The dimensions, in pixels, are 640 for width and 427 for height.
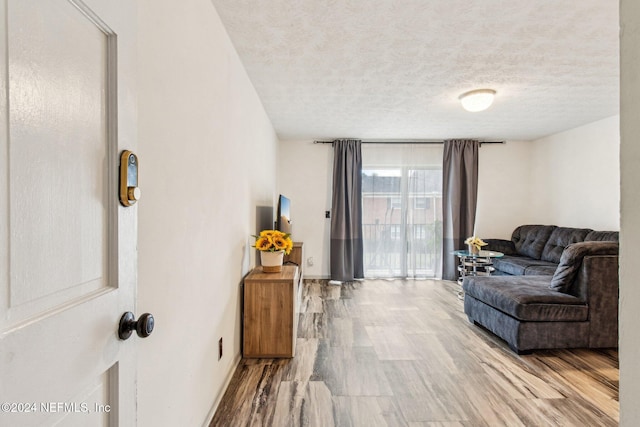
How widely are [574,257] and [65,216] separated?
3.41 meters

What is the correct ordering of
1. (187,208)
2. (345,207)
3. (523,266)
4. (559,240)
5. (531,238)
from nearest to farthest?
(187,208) < (523,266) < (559,240) < (531,238) < (345,207)

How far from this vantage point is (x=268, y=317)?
2.52 meters

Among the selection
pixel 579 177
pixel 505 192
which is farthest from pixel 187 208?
pixel 505 192

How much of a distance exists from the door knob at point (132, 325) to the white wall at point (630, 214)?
1.10m

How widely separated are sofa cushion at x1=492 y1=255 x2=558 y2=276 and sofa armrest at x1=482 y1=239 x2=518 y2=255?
239 millimetres

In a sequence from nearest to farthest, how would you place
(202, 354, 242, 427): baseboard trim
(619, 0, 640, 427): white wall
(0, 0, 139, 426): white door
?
(0, 0, 139, 426): white door → (619, 0, 640, 427): white wall → (202, 354, 242, 427): baseboard trim

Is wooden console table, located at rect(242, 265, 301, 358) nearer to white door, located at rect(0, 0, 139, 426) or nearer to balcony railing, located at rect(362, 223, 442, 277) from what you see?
white door, located at rect(0, 0, 139, 426)

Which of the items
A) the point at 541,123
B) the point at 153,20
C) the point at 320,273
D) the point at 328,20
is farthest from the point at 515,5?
the point at 320,273

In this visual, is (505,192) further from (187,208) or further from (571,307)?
(187,208)

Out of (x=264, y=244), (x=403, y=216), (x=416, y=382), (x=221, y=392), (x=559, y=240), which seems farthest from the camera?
(x=403, y=216)

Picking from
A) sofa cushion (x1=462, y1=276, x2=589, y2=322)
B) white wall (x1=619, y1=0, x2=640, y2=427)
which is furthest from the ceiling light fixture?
white wall (x1=619, y1=0, x2=640, y2=427)

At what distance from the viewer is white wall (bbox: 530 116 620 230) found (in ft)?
13.6

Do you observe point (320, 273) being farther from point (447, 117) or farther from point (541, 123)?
point (541, 123)

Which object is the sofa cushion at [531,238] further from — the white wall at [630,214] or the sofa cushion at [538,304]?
the white wall at [630,214]
